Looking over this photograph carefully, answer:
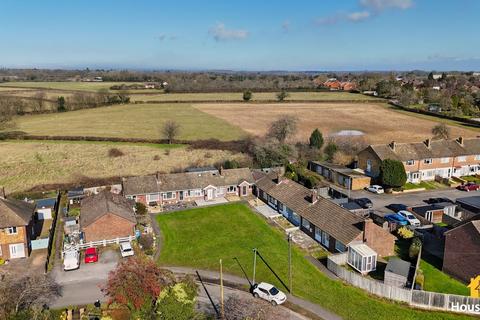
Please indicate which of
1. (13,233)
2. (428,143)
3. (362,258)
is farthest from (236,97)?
(362,258)

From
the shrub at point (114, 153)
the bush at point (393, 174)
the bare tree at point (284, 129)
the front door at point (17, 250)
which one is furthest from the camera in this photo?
the shrub at point (114, 153)

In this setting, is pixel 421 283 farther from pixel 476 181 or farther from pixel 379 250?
pixel 476 181

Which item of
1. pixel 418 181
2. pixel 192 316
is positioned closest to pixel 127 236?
pixel 192 316

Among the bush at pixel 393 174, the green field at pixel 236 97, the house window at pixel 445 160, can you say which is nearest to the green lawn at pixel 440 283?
the bush at pixel 393 174

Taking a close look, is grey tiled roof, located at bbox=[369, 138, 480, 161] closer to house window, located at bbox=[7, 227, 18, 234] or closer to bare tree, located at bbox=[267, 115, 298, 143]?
bare tree, located at bbox=[267, 115, 298, 143]

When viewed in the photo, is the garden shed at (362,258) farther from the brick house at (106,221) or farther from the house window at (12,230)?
the house window at (12,230)
